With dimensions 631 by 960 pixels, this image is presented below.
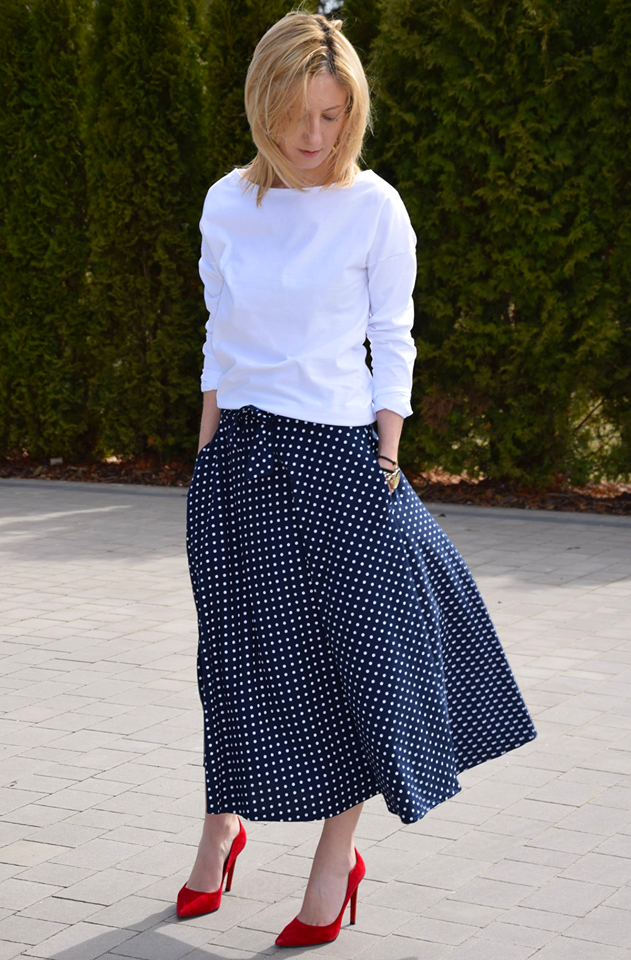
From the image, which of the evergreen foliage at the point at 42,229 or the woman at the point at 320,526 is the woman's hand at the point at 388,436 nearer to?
the woman at the point at 320,526

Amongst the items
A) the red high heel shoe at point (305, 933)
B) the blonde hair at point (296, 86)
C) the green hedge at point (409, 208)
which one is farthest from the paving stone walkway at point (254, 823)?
the green hedge at point (409, 208)

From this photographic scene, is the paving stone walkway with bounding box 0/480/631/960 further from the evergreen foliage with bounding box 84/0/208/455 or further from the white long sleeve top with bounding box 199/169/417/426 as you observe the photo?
the evergreen foliage with bounding box 84/0/208/455

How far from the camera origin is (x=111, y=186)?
30.2 feet

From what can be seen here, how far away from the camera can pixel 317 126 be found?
8.23 feet

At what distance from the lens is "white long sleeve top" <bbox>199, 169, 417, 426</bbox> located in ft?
8.38

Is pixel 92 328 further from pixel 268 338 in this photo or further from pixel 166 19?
pixel 268 338

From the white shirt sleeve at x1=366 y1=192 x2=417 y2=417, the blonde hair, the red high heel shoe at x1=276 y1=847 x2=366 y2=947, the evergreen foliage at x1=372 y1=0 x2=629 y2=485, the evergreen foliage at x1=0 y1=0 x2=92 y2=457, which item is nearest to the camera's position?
the blonde hair

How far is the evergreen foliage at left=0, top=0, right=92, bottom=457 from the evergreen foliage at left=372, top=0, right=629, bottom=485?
2618 millimetres

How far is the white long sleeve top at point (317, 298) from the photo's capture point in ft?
8.38

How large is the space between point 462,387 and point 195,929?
19.7ft

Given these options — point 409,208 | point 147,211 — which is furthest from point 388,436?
point 147,211

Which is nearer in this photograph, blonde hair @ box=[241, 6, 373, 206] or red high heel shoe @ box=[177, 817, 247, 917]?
blonde hair @ box=[241, 6, 373, 206]

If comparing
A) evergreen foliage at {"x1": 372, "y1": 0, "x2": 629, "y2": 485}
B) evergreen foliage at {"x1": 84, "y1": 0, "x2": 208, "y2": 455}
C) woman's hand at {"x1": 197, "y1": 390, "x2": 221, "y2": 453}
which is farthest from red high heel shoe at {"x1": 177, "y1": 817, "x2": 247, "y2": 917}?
evergreen foliage at {"x1": 84, "y1": 0, "x2": 208, "y2": 455}

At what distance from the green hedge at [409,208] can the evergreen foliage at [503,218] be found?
0.02 metres
